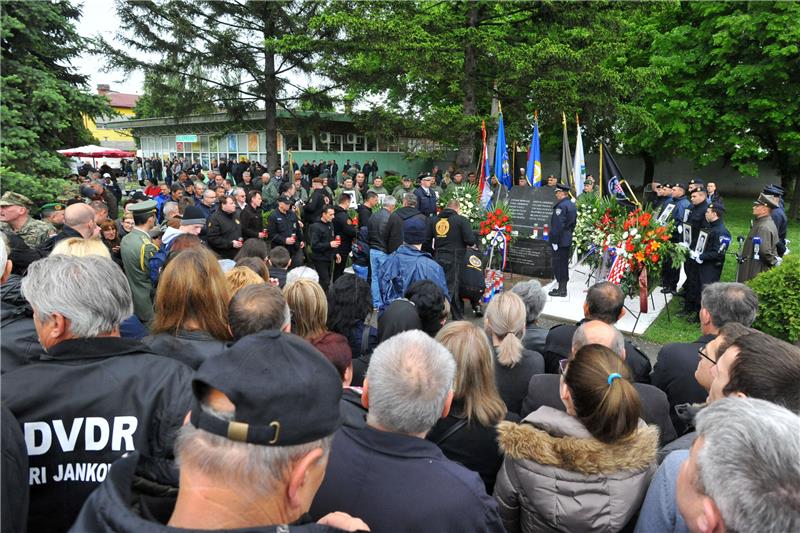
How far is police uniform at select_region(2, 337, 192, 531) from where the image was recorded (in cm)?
185

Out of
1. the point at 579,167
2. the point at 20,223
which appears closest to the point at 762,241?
the point at 579,167

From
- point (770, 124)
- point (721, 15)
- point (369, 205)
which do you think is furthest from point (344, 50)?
point (770, 124)

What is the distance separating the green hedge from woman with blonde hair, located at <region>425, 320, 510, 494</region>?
4928 mm

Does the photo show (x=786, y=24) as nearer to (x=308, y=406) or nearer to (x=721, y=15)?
(x=721, y=15)

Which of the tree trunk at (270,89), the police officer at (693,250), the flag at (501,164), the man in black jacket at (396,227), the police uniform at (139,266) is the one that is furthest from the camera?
the tree trunk at (270,89)

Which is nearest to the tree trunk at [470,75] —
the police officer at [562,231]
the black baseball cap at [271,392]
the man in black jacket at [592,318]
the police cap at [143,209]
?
the police officer at [562,231]

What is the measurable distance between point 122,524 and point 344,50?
18.5 m

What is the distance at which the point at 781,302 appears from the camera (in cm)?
588

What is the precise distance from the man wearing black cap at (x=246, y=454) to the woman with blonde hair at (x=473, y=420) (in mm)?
1223

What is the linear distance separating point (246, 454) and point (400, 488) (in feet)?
2.26

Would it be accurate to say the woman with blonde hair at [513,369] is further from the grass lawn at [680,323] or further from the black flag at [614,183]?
the black flag at [614,183]

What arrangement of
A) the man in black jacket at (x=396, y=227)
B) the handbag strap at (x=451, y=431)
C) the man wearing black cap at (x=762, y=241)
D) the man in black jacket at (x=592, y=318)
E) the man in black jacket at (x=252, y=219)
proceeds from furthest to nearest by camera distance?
1. the man in black jacket at (x=252, y=219)
2. the man in black jacket at (x=396, y=227)
3. the man wearing black cap at (x=762, y=241)
4. the man in black jacket at (x=592, y=318)
5. the handbag strap at (x=451, y=431)

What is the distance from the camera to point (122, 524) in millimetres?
1084

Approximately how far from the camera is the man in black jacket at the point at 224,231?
8.13 meters
